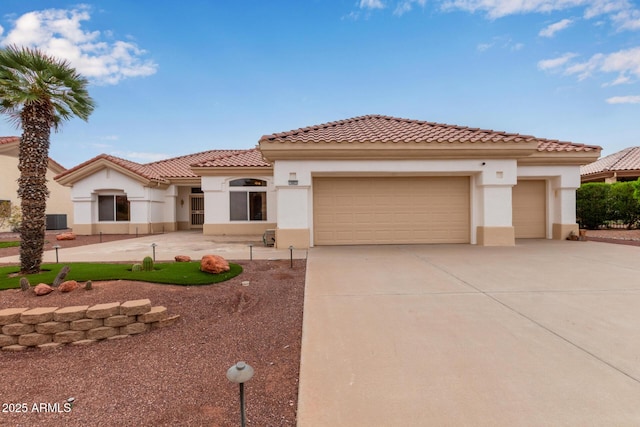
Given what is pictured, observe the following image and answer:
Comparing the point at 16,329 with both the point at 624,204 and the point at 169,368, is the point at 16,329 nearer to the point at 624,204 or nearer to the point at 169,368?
the point at 169,368

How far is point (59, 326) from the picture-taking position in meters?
4.01

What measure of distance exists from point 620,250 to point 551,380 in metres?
10.7

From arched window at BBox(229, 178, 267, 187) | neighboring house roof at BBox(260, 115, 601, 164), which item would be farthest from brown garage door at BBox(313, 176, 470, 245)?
arched window at BBox(229, 178, 267, 187)

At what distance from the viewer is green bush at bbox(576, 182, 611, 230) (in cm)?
1688

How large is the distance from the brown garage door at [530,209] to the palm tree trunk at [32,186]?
52.8 ft

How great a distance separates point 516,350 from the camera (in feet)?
11.2

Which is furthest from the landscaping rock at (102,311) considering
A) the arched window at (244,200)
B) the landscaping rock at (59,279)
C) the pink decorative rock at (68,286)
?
the arched window at (244,200)

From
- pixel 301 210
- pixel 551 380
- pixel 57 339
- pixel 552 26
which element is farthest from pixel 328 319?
pixel 552 26

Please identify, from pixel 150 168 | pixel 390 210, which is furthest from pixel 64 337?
pixel 150 168

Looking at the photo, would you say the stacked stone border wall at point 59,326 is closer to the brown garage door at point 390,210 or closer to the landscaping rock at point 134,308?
the landscaping rock at point 134,308

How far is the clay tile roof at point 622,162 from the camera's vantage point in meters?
22.2

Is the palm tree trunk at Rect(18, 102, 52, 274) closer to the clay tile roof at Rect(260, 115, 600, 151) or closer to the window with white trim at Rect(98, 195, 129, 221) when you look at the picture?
the clay tile roof at Rect(260, 115, 600, 151)

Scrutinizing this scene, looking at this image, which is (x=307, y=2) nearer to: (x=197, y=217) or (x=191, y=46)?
(x=191, y=46)

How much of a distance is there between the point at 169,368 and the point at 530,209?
49.6 feet
